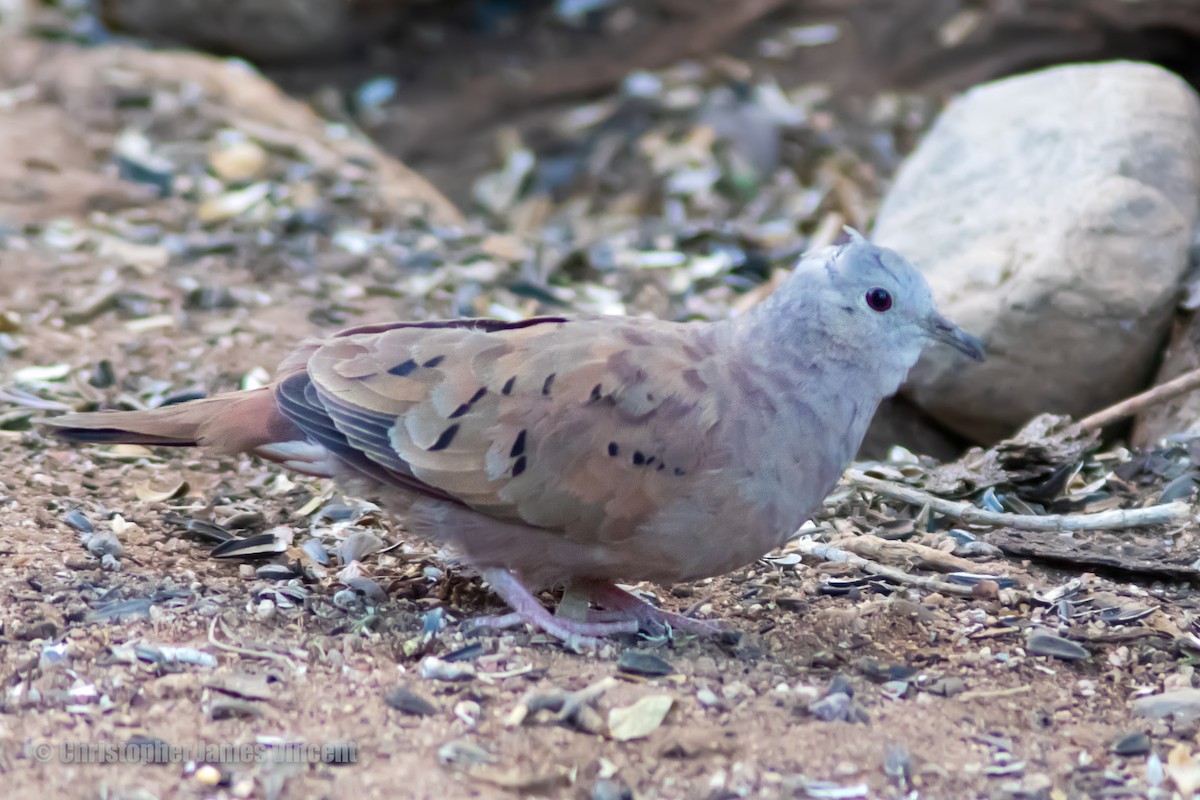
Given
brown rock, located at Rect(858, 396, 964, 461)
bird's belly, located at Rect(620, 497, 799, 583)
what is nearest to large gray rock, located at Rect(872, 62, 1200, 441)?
brown rock, located at Rect(858, 396, 964, 461)

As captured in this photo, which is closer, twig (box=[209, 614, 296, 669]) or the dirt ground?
the dirt ground

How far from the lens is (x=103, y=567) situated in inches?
139

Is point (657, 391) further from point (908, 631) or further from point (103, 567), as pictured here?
point (103, 567)

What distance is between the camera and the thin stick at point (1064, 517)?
3.92 metres

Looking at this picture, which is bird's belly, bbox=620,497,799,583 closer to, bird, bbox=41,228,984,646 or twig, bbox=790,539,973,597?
bird, bbox=41,228,984,646

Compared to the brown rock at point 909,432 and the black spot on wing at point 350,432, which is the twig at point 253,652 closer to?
the black spot on wing at point 350,432

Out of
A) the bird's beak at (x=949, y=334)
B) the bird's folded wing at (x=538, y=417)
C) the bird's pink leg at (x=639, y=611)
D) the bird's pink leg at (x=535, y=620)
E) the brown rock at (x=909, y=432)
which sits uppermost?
the bird's beak at (x=949, y=334)

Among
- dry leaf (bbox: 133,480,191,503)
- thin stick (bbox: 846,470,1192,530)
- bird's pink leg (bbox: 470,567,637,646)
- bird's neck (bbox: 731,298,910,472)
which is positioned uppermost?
→ bird's neck (bbox: 731,298,910,472)

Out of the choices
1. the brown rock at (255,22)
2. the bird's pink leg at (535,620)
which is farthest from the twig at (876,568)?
the brown rock at (255,22)

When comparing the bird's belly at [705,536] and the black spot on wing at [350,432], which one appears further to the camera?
the black spot on wing at [350,432]

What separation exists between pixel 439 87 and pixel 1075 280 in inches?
224

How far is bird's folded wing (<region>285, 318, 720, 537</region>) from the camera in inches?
126

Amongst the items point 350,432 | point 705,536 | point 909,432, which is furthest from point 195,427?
point 909,432

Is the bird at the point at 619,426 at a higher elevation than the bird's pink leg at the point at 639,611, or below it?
higher
